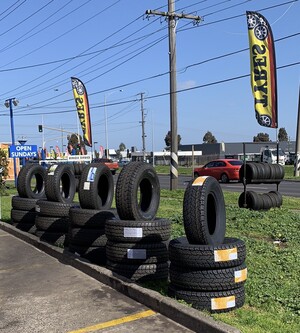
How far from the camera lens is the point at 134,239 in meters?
6.01

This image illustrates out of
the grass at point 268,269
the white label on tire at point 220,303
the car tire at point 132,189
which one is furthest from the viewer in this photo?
the car tire at point 132,189

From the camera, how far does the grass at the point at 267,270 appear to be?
4531 mm

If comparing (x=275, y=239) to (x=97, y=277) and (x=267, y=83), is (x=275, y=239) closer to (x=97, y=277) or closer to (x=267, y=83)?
(x=97, y=277)

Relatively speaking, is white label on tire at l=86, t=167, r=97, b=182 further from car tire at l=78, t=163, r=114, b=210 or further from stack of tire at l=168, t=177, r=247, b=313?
stack of tire at l=168, t=177, r=247, b=313

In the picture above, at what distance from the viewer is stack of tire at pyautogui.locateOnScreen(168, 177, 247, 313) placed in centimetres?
484

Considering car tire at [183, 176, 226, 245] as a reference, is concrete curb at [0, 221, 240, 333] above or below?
below

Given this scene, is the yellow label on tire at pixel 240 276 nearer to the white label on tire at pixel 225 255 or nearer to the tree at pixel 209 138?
the white label on tire at pixel 225 255

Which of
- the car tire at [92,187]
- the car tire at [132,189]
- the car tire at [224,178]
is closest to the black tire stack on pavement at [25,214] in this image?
the car tire at [92,187]

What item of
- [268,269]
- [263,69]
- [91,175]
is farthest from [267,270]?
[263,69]

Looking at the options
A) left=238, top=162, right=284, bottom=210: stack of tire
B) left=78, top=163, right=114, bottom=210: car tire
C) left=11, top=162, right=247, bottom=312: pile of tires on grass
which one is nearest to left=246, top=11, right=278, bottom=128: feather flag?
left=238, top=162, right=284, bottom=210: stack of tire

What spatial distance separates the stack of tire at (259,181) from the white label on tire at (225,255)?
8.16 m

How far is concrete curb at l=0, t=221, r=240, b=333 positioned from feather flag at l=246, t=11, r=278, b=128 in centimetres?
984

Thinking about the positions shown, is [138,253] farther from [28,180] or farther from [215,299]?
[28,180]

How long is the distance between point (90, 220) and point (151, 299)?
2330mm
